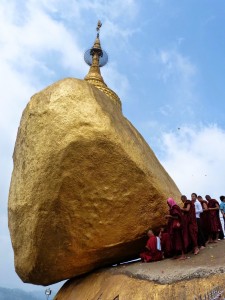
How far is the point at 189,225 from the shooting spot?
736cm

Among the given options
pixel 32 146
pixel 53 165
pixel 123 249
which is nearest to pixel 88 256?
pixel 123 249

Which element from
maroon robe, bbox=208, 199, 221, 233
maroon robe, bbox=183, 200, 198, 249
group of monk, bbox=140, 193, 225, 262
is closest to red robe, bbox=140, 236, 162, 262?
group of monk, bbox=140, 193, 225, 262

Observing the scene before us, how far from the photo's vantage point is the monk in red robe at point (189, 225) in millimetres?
7230

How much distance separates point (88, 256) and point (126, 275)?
3.79 feet

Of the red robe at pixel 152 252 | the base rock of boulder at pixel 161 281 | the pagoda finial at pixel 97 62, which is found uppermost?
the pagoda finial at pixel 97 62

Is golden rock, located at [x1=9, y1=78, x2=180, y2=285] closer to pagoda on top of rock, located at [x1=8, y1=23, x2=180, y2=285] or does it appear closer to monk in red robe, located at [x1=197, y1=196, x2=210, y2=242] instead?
pagoda on top of rock, located at [x1=8, y1=23, x2=180, y2=285]

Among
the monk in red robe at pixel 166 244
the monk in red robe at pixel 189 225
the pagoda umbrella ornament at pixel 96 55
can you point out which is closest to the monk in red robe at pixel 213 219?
the monk in red robe at pixel 189 225

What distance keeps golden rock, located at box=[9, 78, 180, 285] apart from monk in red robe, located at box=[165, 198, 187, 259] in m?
0.43

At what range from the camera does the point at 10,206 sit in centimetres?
855

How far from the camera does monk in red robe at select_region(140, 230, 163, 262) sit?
756 cm

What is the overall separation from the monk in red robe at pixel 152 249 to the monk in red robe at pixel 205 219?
1.33 meters

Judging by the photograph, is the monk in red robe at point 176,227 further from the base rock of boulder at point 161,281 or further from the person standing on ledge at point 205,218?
the person standing on ledge at point 205,218

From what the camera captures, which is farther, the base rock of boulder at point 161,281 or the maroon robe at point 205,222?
the maroon robe at point 205,222

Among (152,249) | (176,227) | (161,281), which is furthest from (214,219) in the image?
(161,281)
